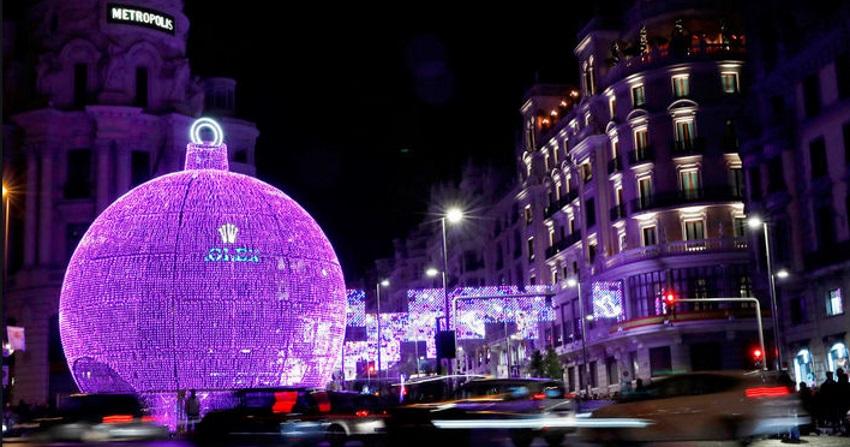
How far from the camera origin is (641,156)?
5828 centimetres

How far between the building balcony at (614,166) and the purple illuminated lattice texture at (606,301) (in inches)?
307

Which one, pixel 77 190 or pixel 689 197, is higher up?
pixel 77 190

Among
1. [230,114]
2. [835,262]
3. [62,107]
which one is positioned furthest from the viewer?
[230,114]

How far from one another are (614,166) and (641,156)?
8.49 feet

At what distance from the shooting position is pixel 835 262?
39.9 m

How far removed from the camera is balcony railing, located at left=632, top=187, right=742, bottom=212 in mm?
56250

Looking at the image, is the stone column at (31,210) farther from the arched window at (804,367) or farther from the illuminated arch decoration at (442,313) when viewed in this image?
the arched window at (804,367)

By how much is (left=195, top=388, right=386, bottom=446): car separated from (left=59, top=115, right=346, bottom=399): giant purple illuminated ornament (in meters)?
6.37

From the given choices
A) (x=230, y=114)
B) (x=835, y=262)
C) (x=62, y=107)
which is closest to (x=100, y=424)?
(x=835, y=262)

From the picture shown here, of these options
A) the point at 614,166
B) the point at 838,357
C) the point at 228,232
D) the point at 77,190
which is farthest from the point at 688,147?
the point at 77,190

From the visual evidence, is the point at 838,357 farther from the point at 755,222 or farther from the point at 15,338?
the point at 15,338

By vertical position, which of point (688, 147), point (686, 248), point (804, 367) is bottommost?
point (804, 367)

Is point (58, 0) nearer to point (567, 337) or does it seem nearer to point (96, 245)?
point (96, 245)

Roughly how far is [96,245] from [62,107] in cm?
2754
